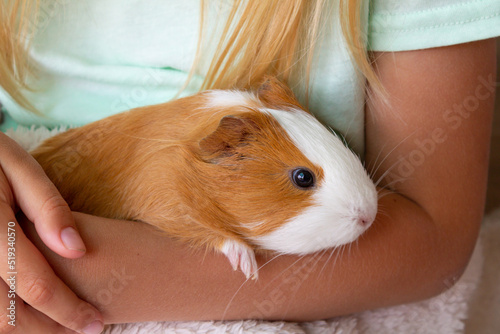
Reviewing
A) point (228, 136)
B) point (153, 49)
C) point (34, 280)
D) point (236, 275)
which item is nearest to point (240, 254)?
point (236, 275)

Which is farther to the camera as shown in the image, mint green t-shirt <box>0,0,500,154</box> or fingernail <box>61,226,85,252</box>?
mint green t-shirt <box>0,0,500,154</box>

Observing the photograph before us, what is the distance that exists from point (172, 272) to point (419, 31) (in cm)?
62

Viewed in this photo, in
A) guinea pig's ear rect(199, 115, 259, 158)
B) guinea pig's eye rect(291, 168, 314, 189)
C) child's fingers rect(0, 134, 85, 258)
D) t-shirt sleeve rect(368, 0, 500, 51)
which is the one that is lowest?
child's fingers rect(0, 134, 85, 258)

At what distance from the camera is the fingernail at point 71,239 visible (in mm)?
668

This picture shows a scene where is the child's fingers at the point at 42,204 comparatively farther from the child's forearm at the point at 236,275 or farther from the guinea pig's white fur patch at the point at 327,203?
the guinea pig's white fur patch at the point at 327,203

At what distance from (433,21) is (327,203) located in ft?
1.34

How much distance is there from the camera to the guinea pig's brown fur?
70cm

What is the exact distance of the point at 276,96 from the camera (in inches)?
31.0

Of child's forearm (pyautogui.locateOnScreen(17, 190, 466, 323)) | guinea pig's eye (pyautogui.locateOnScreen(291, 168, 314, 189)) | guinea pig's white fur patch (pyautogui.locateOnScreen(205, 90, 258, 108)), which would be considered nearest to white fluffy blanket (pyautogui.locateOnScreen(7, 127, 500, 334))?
child's forearm (pyautogui.locateOnScreen(17, 190, 466, 323))

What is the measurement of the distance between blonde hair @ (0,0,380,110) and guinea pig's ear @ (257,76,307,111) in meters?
0.07

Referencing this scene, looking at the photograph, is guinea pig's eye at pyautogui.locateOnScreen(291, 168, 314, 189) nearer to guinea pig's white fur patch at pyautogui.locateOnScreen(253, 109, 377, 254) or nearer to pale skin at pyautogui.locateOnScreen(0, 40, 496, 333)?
guinea pig's white fur patch at pyautogui.locateOnScreen(253, 109, 377, 254)

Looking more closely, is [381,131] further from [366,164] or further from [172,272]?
[172,272]

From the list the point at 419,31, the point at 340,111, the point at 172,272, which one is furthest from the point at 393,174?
the point at 172,272

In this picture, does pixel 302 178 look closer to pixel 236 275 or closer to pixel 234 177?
pixel 234 177
